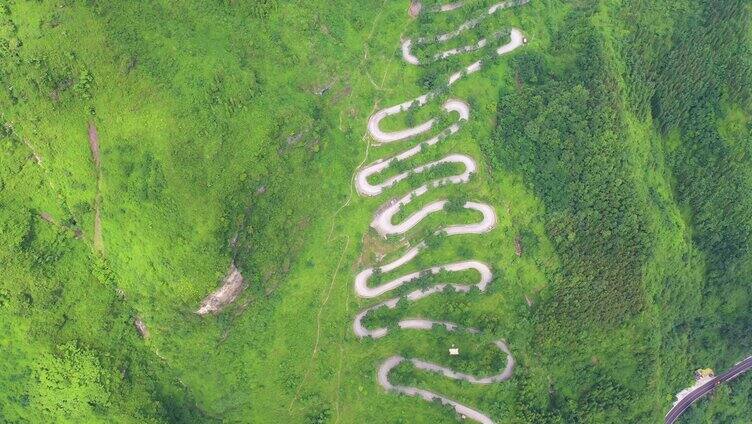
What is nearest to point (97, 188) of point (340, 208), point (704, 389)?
point (340, 208)

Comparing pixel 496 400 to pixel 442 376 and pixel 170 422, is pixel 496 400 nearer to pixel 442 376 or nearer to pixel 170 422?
pixel 442 376

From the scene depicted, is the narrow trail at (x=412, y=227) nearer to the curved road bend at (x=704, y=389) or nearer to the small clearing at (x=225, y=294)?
the small clearing at (x=225, y=294)

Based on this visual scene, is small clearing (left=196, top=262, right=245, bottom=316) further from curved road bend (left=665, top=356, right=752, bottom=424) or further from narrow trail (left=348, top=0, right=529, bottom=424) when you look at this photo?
curved road bend (left=665, top=356, right=752, bottom=424)

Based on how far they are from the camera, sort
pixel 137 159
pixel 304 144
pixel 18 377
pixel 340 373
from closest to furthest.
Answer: pixel 137 159, pixel 18 377, pixel 304 144, pixel 340 373

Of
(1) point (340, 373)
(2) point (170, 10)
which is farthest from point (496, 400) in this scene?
(2) point (170, 10)

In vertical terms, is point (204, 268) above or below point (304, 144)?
below

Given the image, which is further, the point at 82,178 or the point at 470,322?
the point at 470,322

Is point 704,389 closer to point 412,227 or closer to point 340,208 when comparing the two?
point 412,227

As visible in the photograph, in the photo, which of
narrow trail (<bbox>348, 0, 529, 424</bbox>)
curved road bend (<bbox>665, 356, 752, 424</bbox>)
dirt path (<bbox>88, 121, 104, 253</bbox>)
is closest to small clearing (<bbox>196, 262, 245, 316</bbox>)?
dirt path (<bbox>88, 121, 104, 253</bbox>)
